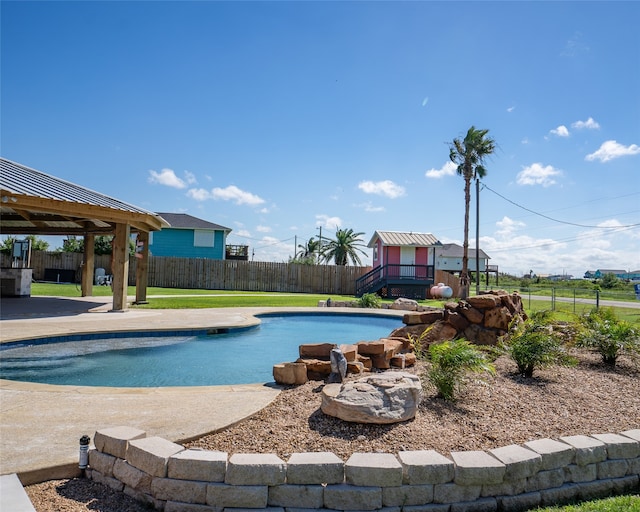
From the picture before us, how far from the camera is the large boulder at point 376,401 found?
3141 mm

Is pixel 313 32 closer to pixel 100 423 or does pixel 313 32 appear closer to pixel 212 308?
pixel 212 308

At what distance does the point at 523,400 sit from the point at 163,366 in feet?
17.0

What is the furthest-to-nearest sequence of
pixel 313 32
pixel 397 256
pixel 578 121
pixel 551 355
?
1. pixel 397 256
2. pixel 578 121
3. pixel 313 32
4. pixel 551 355

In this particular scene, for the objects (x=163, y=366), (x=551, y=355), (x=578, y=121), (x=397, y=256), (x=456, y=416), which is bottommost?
(x=163, y=366)

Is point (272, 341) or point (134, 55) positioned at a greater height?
point (134, 55)

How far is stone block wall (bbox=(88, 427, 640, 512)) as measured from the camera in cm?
240

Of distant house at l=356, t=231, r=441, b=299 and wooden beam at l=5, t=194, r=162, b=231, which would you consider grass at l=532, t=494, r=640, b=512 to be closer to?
wooden beam at l=5, t=194, r=162, b=231

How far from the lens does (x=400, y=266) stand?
877 inches

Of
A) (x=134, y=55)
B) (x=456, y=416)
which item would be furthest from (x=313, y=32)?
(x=456, y=416)

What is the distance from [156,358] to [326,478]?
18.1 feet

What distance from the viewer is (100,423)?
3.32m

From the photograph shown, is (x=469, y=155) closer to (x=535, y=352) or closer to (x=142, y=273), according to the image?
(x=142, y=273)

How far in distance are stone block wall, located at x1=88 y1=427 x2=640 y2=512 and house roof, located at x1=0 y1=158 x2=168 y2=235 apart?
8082mm

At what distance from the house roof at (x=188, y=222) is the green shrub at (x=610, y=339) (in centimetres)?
2566
